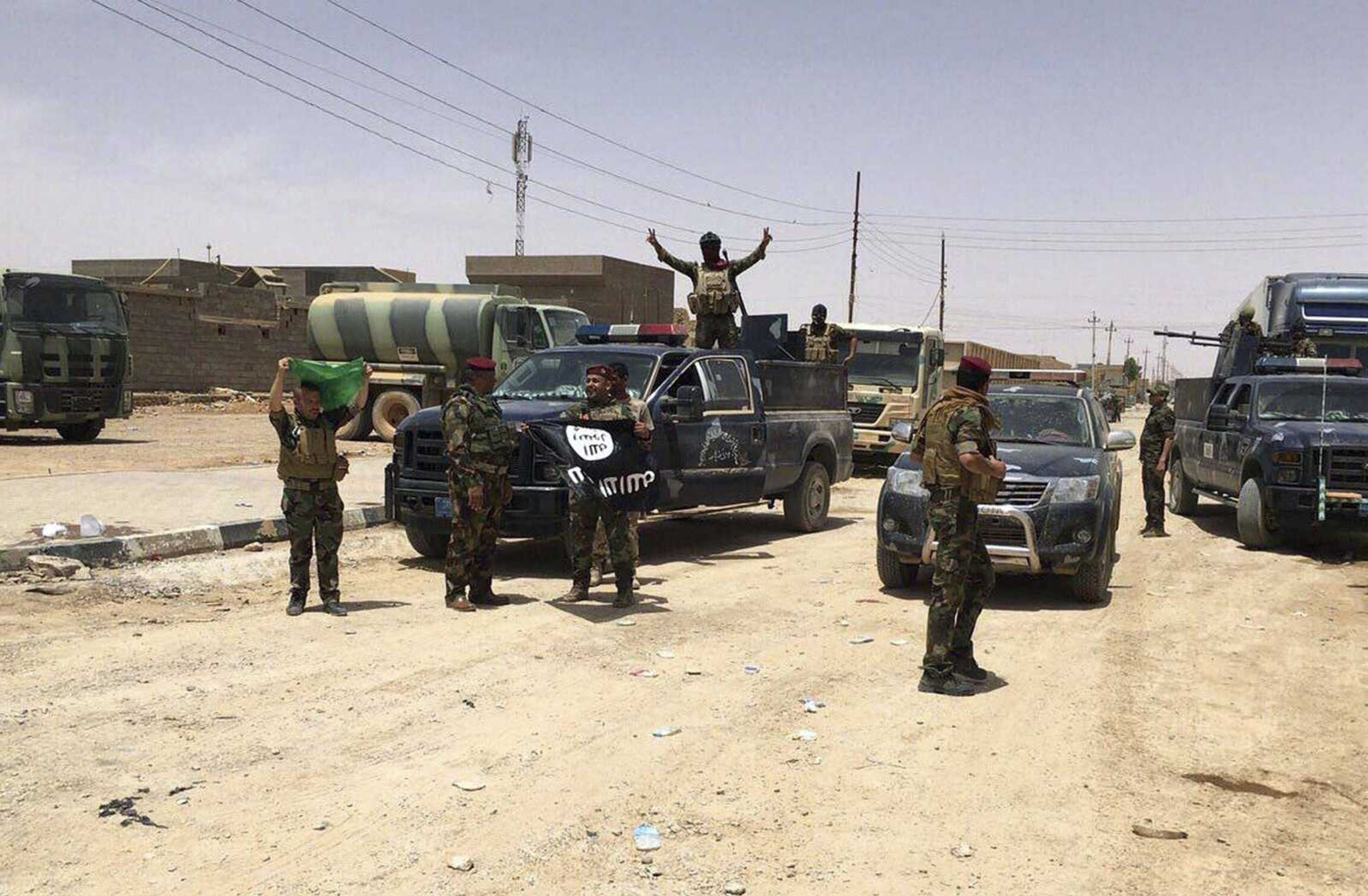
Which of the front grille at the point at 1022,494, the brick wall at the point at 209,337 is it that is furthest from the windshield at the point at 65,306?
the front grille at the point at 1022,494

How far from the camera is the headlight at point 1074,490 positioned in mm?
8469

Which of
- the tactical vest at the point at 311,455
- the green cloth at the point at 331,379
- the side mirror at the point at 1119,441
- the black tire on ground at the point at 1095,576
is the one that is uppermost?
the green cloth at the point at 331,379

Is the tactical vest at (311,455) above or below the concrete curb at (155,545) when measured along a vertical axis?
above

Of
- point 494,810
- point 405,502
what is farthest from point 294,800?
point 405,502

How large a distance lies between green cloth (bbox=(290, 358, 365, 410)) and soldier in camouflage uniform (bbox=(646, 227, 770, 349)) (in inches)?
222

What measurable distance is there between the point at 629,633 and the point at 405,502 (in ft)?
9.61

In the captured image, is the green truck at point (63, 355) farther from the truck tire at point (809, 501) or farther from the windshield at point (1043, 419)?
→ the windshield at point (1043, 419)

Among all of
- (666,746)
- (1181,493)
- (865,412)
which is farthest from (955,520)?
(865,412)

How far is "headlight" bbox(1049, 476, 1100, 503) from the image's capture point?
8469mm

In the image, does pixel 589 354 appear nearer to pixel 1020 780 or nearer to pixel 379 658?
pixel 379 658

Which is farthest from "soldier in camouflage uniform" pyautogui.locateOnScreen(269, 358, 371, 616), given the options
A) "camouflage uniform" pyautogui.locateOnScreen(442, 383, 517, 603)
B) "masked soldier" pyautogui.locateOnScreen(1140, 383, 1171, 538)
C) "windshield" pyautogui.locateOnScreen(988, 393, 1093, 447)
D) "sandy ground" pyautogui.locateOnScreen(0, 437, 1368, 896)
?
"masked soldier" pyautogui.locateOnScreen(1140, 383, 1171, 538)

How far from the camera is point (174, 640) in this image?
6926mm

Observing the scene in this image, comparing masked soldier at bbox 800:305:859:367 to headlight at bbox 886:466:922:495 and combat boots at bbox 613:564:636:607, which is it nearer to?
headlight at bbox 886:466:922:495

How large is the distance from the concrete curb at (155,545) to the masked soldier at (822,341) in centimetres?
836
